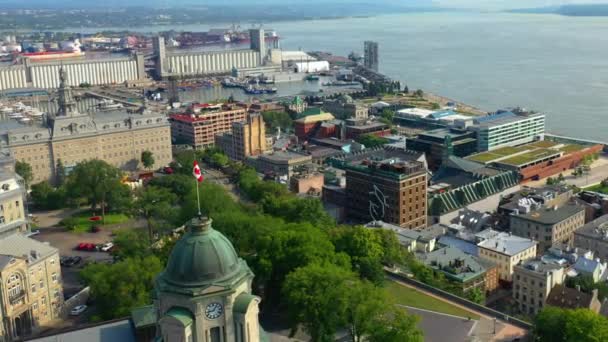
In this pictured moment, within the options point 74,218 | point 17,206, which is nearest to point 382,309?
Answer: point 17,206

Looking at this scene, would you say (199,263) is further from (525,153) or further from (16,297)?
(525,153)

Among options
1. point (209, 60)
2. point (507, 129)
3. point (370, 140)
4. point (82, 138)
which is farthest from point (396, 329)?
point (209, 60)

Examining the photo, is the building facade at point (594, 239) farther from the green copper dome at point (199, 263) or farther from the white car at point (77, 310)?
the green copper dome at point (199, 263)

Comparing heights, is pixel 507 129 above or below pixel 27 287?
below

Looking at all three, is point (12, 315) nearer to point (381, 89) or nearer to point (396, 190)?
point (396, 190)

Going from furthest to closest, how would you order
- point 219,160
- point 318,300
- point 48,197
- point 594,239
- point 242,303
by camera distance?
point 219,160 → point 48,197 → point 594,239 → point 318,300 → point 242,303

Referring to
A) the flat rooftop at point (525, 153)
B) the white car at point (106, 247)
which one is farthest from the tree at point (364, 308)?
the flat rooftop at point (525, 153)

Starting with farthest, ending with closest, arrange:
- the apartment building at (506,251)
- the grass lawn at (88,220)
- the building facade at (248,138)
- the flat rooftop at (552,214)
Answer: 1. the building facade at (248,138)
2. the grass lawn at (88,220)
3. the flat rooftop at (552,214)
4. the apartment building at (506,251)
